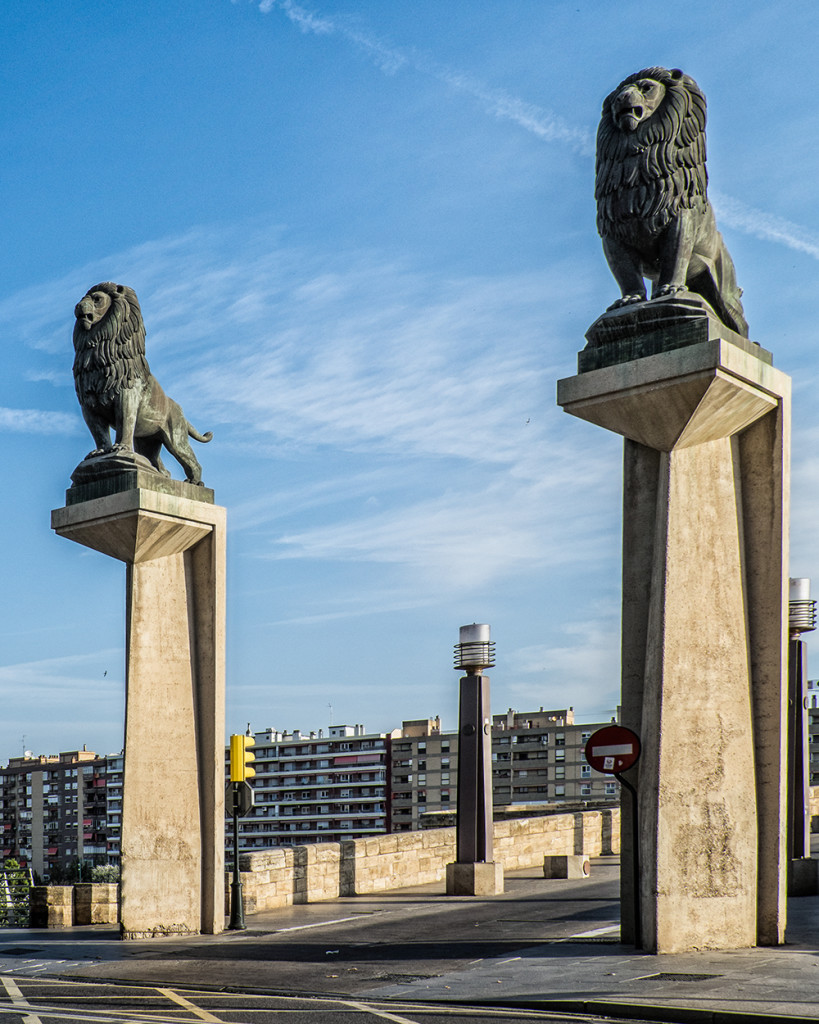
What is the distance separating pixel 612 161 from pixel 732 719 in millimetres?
6767

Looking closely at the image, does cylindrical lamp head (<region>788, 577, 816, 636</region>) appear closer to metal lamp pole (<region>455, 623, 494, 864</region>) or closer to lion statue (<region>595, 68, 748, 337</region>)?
metal lamp pole (<region>455, 623, 494, 864</region>)

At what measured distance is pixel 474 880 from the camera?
22312mm

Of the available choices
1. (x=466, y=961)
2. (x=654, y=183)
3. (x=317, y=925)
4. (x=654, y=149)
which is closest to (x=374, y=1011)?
(x=466, y=961)

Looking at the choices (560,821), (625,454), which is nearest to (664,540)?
(625,454)

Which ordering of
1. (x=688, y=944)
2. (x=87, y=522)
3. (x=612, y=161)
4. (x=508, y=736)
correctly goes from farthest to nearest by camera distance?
1. (x=508, y=736)
2. (x=87, y=522)
3. (x=612, y=161)
4. (x=688, y=944)

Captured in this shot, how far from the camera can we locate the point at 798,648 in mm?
21125

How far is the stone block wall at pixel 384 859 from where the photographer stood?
2212 cm

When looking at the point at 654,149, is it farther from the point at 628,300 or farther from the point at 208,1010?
the point at 208,1010

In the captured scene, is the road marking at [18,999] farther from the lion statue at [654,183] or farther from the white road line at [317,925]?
the lion statue at [654,183]

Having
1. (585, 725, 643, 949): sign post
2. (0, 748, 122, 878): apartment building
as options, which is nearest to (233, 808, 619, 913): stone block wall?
(585, 725, 643, 949): sign post

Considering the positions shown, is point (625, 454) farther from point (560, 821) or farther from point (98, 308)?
point (560, 821)

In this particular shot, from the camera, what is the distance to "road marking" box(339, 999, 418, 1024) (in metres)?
10.6

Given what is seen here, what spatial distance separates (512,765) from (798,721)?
142 meters

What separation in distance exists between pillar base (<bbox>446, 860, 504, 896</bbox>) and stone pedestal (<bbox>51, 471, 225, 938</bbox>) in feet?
16.7
